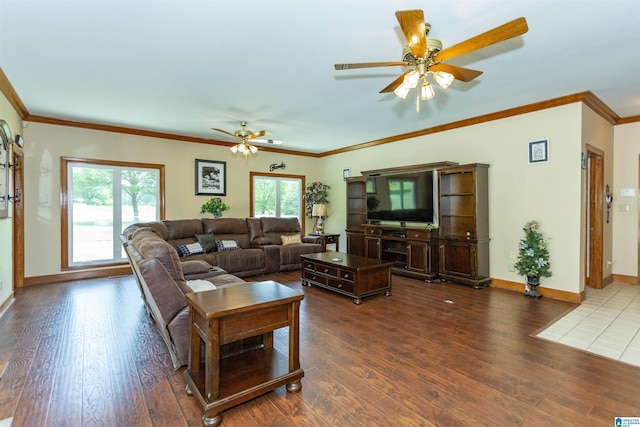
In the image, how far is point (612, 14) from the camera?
2.40 m

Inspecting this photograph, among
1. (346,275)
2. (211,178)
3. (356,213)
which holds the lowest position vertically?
(346,275)

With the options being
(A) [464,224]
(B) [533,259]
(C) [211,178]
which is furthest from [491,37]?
(C) [211,178]

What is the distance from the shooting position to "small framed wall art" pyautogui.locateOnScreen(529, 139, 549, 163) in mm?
4403

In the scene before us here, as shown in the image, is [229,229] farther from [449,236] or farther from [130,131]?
[449,236]

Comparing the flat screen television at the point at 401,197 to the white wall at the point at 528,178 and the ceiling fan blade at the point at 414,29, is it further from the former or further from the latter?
the ceiling fan blade at the point at 414,29

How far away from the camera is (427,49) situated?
2.23 m

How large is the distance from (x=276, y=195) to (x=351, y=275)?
428cm

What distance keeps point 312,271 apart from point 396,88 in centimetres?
302

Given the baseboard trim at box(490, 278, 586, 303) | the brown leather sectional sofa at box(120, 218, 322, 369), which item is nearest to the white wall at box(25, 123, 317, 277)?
the brown leather sectional sofa at box(120, 218, 322, 369)

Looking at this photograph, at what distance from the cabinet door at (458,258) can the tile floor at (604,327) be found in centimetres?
136

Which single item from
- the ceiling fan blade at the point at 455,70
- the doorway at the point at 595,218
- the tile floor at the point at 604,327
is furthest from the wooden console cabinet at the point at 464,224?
the ceiling fan blade at the point at 455,70

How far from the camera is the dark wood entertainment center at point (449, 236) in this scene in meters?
4.91

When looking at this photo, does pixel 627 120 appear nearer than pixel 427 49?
No

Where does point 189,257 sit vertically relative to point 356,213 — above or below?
below
